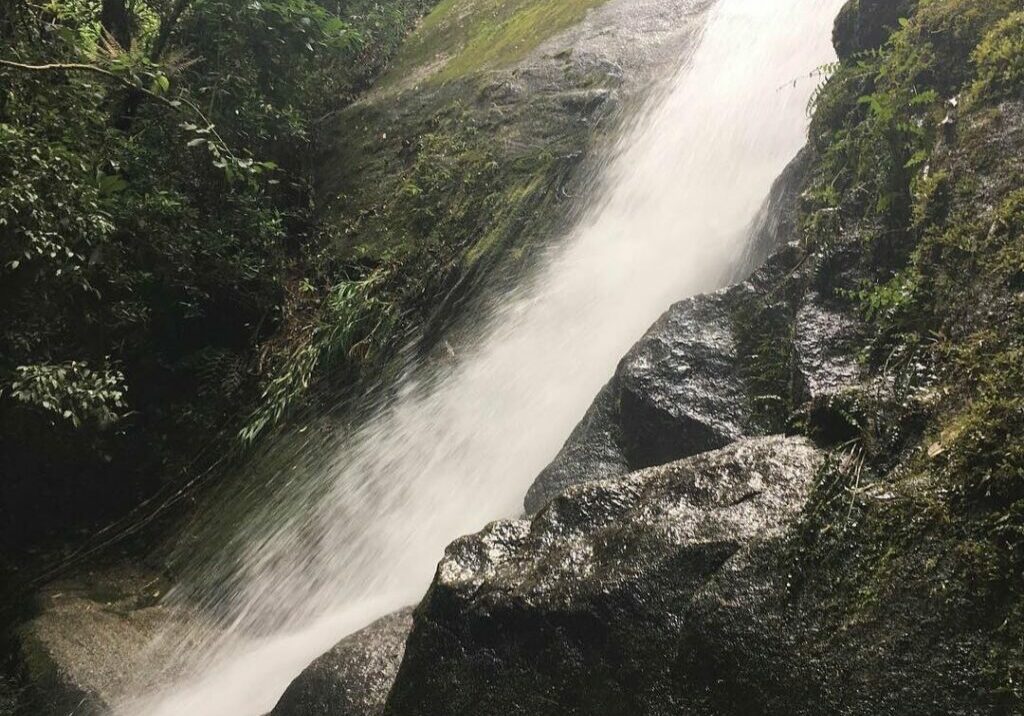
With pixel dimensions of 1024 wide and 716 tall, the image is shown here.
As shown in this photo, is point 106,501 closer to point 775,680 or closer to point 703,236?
point 703,236

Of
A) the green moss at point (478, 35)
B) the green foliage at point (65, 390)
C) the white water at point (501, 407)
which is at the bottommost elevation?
the white water at point (501, 407)

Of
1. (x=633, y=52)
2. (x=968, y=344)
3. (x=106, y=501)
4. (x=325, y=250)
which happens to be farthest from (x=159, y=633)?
(x=633, y=52)

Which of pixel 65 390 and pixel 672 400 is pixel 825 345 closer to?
pixel 672 400

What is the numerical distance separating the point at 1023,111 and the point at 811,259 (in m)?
1.19

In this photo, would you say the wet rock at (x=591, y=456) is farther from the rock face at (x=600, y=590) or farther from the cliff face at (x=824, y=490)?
the rock face at (x=600, y=590)

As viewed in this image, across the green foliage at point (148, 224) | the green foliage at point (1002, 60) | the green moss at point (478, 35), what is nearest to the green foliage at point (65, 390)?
the green foliage at point (148, 224)

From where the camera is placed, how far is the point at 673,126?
823 cm

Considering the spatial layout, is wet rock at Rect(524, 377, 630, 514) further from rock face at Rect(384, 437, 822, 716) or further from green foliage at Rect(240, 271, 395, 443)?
green foliage at Rect(240, 271, 395, 443)

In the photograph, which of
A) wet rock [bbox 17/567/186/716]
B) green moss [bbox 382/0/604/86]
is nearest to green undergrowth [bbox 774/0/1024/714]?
wet rock [bbox 17/567/186/716]

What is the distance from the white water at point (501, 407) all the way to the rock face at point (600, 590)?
2.05 metres

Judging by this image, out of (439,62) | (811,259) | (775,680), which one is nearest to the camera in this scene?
(775,680)

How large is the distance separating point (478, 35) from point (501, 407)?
739 cm

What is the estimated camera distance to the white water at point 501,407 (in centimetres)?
534

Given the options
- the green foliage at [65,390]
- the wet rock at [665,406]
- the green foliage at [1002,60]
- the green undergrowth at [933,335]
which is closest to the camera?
the green undergrowth at [933,335]
